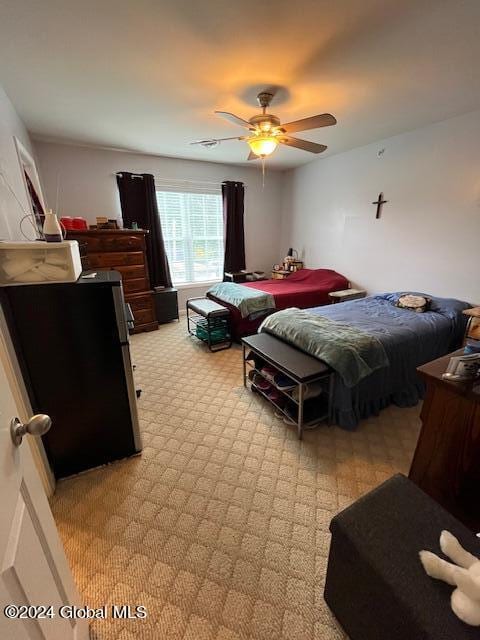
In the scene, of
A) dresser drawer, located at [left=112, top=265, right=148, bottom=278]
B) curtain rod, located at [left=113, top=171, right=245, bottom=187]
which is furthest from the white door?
curtain rod, located at [left=113, top=171, right=245, bottom=187]

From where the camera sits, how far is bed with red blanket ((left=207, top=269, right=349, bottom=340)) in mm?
3514

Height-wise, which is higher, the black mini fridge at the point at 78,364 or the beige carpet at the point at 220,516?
the black mini fridge at the point at 78,364

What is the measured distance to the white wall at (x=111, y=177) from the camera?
354cm

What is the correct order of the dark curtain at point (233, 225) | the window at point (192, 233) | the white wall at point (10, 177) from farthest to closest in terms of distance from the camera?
the dark curtain at point (233, 225) → the window at point (192, 233) → the white wall at point (10, 177)

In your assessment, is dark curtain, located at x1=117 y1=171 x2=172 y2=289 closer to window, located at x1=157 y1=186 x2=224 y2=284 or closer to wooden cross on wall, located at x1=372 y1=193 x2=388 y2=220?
window, located at x1=157 y1=186 x2=224 y2=284

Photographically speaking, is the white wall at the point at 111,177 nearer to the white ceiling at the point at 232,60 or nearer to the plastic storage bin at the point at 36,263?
the white ceiling at the point at 232,60

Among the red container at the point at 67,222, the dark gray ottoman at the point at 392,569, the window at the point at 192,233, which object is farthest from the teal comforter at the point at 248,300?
the dark gray ottoman at the point at 392,569

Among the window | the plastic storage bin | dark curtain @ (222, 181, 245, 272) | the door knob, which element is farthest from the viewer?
dark curtain @ (222, 181, 245, 272)

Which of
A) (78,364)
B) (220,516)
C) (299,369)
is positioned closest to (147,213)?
(78,364)

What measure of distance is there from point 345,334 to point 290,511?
1290 mm

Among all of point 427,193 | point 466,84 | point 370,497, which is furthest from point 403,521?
point 427,193

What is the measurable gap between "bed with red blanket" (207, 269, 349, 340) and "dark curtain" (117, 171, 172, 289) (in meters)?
1.04

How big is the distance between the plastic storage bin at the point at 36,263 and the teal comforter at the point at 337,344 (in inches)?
63.6

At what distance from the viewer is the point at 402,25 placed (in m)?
1.50
